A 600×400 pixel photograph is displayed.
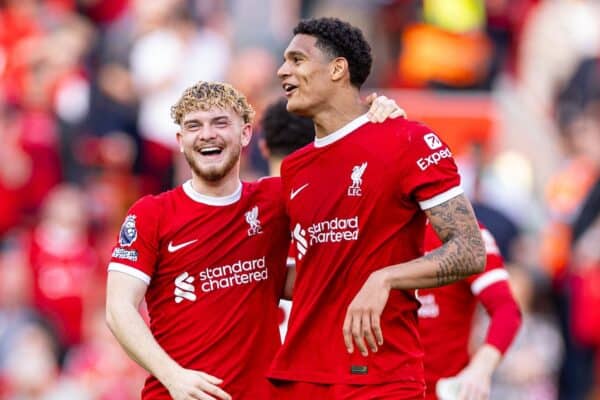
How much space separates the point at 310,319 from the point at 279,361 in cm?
24

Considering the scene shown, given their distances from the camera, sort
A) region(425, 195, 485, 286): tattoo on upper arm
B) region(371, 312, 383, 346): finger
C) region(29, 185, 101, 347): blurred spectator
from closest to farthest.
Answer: region(371, 312, 383, 346): finger, region(425, 195, 485, 286): tattoo on upper arm, region(29, 185, 101, 347): blurred spectator

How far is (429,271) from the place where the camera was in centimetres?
671

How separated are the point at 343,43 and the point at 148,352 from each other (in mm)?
1587

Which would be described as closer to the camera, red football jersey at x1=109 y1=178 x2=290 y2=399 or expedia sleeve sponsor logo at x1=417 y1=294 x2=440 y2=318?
red football jersey at x1=109 y1=178 x2=290 y2=399

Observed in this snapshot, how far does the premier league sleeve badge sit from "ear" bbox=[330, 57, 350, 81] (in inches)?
45.0

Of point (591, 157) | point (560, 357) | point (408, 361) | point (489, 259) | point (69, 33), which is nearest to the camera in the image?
point (408, 361)

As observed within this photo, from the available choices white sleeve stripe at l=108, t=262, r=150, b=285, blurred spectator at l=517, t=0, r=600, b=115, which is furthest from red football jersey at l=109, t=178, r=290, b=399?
blurred spectator at l=517, t=0, r=600, b=115

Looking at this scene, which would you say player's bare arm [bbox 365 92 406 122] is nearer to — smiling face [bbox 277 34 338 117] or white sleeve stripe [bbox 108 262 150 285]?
smiling face [bbox 277 34 338 117]

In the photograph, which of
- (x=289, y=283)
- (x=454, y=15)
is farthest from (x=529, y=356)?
(x=289, y=283)

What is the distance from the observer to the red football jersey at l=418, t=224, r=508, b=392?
340 inches

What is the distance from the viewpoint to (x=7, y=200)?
14922 mm

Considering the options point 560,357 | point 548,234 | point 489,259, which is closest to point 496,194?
point 548,234

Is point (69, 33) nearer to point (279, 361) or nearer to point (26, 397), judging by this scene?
point (26, 397)

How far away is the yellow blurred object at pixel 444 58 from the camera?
15.9 m
